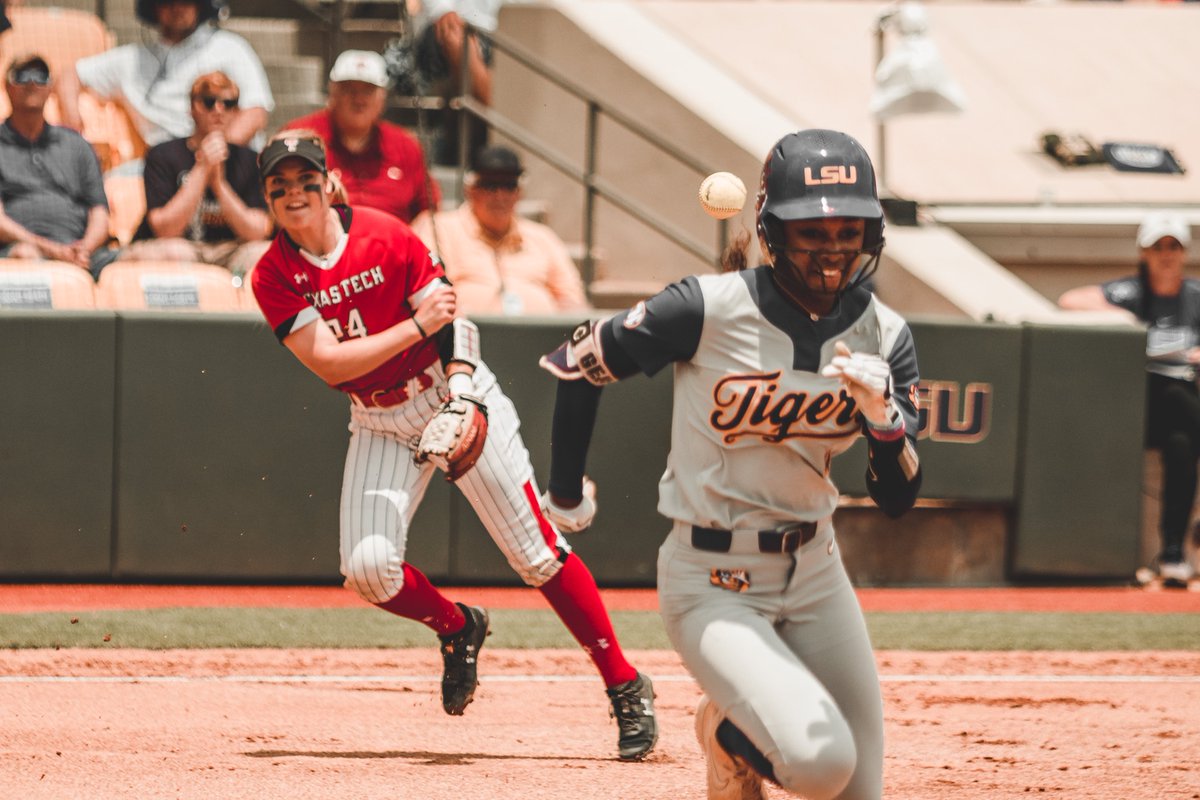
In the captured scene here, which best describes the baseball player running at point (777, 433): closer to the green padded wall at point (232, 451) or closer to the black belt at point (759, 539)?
the black belt at point (759, 539)

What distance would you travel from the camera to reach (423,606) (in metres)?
5.22

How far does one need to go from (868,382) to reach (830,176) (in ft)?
1.88

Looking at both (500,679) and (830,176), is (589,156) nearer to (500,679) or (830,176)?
(500,679)

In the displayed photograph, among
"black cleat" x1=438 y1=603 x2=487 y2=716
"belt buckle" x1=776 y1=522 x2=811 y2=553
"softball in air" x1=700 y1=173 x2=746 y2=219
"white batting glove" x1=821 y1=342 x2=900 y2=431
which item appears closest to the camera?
"white batting glove" x1=821 y1=342 x2=900 y2=431

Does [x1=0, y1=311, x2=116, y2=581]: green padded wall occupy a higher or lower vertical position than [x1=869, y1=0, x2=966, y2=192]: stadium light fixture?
lower

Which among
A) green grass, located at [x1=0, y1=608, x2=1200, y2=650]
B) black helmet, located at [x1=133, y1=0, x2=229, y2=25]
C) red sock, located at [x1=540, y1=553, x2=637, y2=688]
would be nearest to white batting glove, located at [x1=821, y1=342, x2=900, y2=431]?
red sock, located at [x1=540, y1=553, x2=637, y2=688]

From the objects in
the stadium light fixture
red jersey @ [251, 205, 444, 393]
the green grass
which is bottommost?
the green grass

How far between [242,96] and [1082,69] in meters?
8.55

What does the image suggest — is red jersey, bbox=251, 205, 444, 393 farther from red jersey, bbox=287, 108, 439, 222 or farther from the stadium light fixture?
the stadium light fixture

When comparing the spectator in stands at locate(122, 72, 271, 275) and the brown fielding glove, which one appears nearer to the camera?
the brown fielding glove

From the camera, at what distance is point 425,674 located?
6578 millimetres

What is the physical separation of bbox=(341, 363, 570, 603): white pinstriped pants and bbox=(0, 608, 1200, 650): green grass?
205 cm

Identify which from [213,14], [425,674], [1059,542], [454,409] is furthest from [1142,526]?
[213,14]

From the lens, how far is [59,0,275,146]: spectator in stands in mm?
9875
